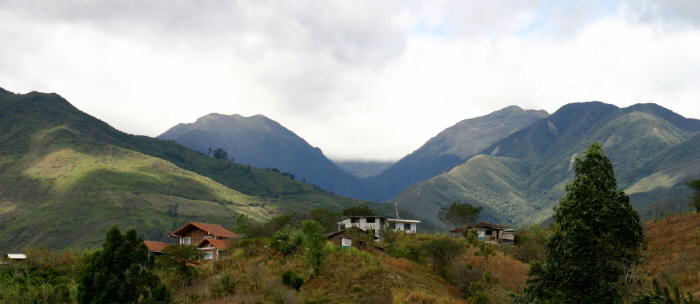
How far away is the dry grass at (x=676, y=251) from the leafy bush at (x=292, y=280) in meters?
26.2

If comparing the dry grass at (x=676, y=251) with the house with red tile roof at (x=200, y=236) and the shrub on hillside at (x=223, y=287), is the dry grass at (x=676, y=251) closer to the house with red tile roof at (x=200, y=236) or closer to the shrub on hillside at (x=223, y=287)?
the shrub on hillside at (x=223, y=287)

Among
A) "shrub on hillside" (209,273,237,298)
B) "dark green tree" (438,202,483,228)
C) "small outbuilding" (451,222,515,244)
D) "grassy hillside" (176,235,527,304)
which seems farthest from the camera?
"dark green tree" (438,202,483,228)

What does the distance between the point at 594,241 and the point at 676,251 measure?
24280mm

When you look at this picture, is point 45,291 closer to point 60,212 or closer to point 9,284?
point 9,284

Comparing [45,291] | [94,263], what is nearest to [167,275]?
[45,291]

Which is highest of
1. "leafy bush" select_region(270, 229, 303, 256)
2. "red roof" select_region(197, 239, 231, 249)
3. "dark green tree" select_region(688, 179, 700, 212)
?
"dark green tree" select_region(688, 179, 700, 212)

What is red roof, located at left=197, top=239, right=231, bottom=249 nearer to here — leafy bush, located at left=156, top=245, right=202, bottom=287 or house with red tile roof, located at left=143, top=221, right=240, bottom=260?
house with red tile roof, located at left=143, top=221, right=240, bottom=260

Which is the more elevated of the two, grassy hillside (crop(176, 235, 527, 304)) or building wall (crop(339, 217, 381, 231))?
building wall (crop(339, 217, 381, 231))

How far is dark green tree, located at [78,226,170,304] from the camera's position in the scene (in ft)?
116

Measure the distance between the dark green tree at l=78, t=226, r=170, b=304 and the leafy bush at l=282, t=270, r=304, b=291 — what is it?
1060cm

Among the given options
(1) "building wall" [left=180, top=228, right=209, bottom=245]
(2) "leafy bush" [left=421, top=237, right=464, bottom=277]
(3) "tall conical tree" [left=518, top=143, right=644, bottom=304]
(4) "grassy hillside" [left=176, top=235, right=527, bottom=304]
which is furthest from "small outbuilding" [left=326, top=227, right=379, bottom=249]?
(3) "tall conical tree" [left=518, top=143, right=644, bottom=304]

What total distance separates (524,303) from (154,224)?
599ft

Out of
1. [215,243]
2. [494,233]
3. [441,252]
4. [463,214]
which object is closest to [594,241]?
[441,252]

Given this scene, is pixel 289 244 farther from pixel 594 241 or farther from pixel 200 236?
pixel 200 236
